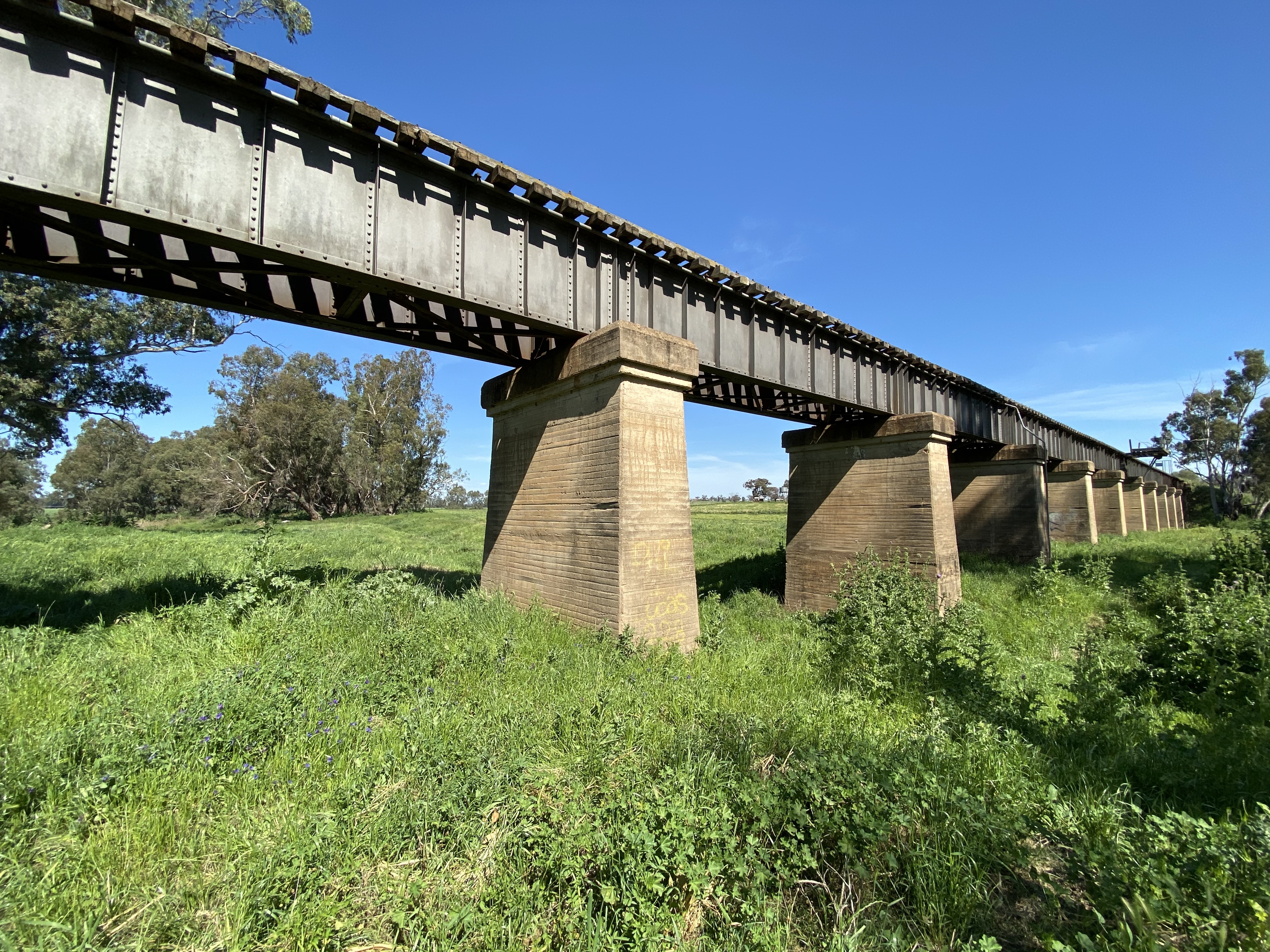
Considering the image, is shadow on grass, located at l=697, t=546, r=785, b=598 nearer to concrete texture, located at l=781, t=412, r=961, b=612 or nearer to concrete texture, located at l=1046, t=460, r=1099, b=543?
concrete texture, located at l=781, t=412, r=961, b=612

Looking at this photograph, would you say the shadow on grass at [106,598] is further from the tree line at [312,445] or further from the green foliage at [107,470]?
the green foliage at [107,470]

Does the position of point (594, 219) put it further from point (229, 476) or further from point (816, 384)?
point (229, 476)

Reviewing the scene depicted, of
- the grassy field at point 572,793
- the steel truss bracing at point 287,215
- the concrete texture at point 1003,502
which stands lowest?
the grassy field at point 572,793

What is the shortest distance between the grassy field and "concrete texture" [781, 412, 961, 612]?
526 cm

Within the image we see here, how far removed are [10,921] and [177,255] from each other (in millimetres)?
6315

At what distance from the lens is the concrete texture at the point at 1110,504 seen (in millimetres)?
29969

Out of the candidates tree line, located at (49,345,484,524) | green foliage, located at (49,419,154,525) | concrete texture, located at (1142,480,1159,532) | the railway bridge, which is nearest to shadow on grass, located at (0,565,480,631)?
the railway bridge

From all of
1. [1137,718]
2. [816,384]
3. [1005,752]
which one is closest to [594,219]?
[816,384]

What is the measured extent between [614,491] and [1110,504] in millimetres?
36374

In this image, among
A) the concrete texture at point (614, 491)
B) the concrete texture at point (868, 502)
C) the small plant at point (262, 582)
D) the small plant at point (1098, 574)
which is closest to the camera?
the small plant at point (262, 582)

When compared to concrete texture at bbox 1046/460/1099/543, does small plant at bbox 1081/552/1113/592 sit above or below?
below

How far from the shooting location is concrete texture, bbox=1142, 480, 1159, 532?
37.7 m

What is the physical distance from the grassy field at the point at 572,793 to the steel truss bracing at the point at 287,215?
12.2 ft

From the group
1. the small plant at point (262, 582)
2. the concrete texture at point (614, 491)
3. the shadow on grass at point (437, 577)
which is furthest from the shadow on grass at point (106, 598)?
the concrete texture at point (614, 491)
